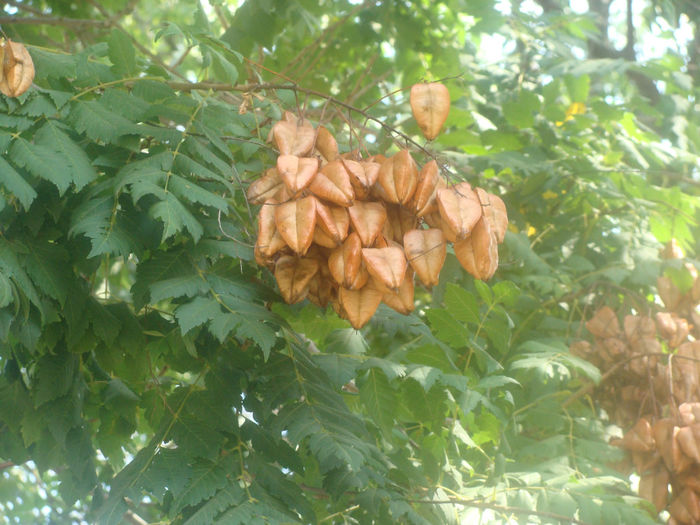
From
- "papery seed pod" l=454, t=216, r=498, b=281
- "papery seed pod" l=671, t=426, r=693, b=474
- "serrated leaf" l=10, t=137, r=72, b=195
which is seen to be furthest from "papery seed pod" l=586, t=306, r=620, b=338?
"serrated leaf" l=10, t=137, r=72, b=195

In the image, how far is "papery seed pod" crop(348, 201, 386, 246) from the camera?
6.40 feet

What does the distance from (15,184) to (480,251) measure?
111 cm

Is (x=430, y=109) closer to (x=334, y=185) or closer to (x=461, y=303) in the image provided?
(x=334, y=185)

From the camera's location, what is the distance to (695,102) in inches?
172

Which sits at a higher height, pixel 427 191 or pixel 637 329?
pixel 427 191

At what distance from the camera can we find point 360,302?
6.64 feet

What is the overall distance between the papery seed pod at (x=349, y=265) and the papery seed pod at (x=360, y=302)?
0.09 feet

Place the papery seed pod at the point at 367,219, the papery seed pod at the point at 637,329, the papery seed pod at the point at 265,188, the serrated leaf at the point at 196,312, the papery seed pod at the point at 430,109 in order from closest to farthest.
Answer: the serrated leaf at the point at 196,312
the papery seed pod at the point at 367,219
the papery seed pod at the point at 265,188
the papery seed pod at the point at 430,109
the papery seed pod at the point at 637,329

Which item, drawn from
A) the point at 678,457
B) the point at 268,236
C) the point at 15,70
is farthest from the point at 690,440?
the point at 15,70

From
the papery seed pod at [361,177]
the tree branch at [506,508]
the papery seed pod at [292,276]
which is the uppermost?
the papery seed pod at [361,177]

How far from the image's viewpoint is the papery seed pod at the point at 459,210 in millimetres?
1977

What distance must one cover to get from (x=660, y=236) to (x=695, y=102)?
1.14m

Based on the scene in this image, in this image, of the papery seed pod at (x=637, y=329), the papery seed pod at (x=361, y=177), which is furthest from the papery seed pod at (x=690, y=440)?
the papery seed pod at (x=361, y=177)

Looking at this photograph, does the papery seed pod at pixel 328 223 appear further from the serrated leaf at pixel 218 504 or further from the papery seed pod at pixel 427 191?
the serrated leaf at pixel 218 504
